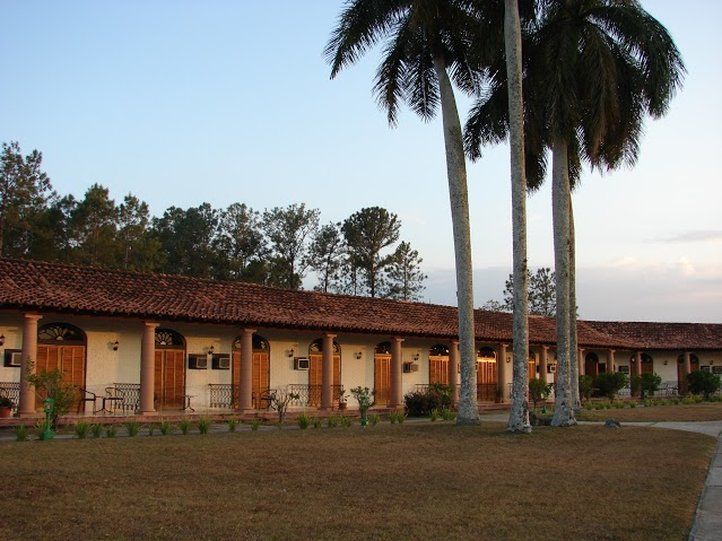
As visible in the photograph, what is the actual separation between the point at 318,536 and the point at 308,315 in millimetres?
20408

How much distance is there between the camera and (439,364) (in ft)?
111

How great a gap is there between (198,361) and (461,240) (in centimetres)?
984

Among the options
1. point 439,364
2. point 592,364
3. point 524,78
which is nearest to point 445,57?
point 524,78

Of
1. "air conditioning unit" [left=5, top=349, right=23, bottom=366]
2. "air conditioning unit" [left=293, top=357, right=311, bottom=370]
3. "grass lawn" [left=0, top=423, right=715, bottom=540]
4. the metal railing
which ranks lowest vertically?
"grass lawn" [left=0, top=423, right=715, bottom=540]

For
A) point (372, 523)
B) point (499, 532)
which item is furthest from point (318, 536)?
point (499, 532)

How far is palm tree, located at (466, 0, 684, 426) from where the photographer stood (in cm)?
1981

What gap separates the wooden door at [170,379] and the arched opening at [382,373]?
8.68 m

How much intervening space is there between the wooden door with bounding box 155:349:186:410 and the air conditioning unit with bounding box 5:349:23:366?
4179 mm

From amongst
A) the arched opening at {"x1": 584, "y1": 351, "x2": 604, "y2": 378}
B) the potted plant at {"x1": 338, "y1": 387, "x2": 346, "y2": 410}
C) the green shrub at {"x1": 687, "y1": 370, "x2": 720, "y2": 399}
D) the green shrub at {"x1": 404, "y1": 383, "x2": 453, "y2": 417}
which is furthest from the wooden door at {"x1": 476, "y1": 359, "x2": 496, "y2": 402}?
the green shrub at {"x1": 687, "y1": 370, "x2": 720, "y2": 399}

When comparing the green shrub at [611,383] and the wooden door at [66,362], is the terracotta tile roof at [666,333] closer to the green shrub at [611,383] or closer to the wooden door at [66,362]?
the green shrub at [611,383]

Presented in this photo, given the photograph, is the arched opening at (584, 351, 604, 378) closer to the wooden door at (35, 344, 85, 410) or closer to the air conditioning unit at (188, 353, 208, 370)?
the air conditioning unit at (188, 353, 208, 370)

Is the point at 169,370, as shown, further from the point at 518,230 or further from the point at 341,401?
the point at 518,230

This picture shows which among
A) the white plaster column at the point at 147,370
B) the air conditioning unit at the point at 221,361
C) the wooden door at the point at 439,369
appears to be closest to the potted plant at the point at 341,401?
the air conditioning unit at the point at 221,361

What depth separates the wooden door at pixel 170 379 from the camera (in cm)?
2433
